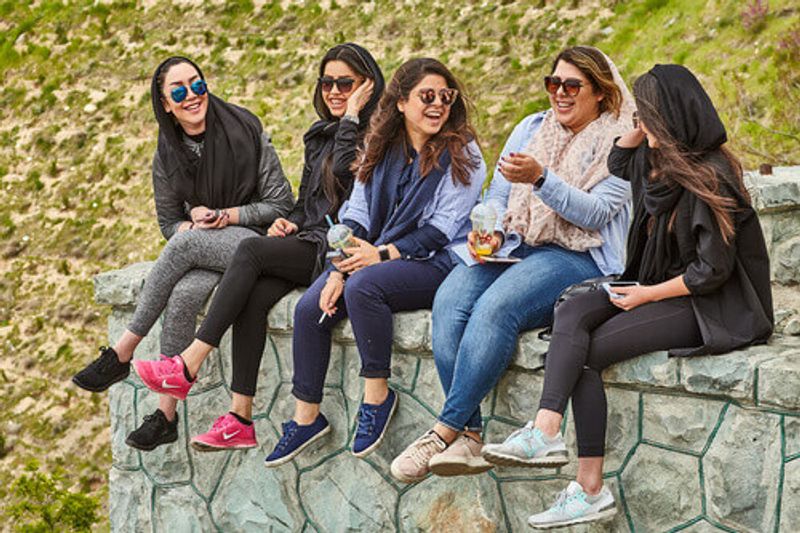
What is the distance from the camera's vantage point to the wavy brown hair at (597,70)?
157 inches

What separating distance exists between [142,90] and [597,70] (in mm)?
12001

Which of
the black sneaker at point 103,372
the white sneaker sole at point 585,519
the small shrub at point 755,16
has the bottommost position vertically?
the white sneaker sole at point 585,519

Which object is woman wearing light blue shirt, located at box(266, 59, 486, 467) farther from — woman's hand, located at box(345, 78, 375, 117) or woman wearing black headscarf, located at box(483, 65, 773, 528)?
woman wearing black headscarf, located at box(483, 65, 773, 528)

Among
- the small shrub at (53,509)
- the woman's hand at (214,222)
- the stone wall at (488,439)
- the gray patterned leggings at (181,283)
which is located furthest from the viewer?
the small shrub at (53,509)

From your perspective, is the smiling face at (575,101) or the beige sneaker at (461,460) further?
the smiling face at (575,101)

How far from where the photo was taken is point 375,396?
4176mm

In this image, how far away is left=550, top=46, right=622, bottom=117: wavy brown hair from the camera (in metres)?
3.99

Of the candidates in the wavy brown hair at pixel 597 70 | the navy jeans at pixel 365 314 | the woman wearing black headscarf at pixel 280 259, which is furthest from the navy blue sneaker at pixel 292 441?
the wavy brown hair at pixel 597 70

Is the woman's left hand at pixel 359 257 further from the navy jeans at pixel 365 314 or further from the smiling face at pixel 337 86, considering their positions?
the smiling face at pixel 337 86

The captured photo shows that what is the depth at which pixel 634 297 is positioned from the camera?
11.8 ft

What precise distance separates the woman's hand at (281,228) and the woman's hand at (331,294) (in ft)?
1.87

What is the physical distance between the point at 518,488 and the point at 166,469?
1.77 m

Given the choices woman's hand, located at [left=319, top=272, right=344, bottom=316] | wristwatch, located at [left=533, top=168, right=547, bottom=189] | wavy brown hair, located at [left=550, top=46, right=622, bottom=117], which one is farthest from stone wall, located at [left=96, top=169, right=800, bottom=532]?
wavy brown hair, located at [left=550, top=46, right=622, bottom=117]

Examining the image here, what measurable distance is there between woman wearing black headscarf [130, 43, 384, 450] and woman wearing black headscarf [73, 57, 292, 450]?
192mm
